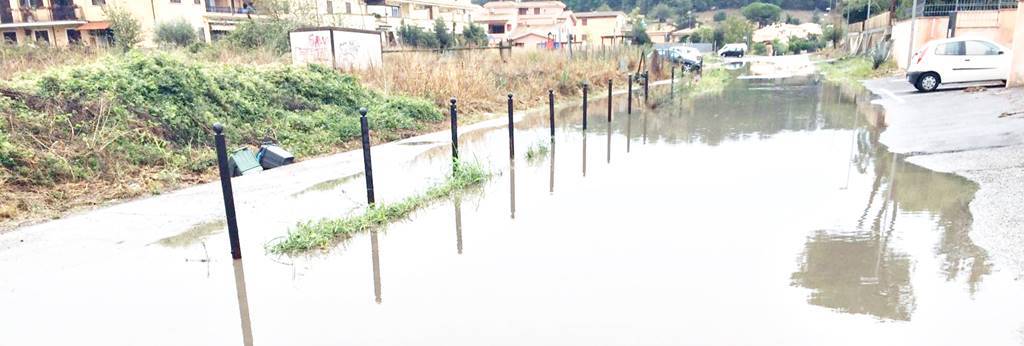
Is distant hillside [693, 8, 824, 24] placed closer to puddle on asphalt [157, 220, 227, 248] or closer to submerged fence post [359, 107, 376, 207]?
submerged fence post [359, 107, 376, 207]

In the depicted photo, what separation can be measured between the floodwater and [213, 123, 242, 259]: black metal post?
7.2 inches

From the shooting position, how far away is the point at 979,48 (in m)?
15.7

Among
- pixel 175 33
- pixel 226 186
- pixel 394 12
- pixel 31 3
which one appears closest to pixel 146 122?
pixel 226 186

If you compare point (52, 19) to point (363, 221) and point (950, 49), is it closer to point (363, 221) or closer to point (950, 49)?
point (363, 221)

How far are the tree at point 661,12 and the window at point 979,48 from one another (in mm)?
107593

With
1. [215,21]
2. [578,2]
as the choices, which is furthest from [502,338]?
[578,2]

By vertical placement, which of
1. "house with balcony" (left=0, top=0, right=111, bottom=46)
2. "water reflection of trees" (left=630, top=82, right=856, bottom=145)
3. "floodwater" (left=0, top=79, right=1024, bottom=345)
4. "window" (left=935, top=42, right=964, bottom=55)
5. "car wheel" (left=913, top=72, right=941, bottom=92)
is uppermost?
"house with balcony" (left=0, top=0, right=111, bottom=46)

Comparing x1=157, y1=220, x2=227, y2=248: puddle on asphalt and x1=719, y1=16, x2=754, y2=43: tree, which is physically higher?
x1=719, y1=16, x2=754, y2=43: tree

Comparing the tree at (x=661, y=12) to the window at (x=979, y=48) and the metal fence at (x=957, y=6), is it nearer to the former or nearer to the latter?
the metal fence at (x=957, y=6)

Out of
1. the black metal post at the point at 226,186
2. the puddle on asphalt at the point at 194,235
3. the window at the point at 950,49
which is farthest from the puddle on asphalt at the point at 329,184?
the window at the point at 950,49

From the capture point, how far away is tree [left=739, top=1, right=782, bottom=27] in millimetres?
114688

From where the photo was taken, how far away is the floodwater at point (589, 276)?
3.48m

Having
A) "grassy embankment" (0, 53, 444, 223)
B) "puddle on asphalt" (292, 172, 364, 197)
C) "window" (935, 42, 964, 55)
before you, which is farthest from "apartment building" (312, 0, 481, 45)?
"puddle on asphalt" (292, 172, 364, 197)

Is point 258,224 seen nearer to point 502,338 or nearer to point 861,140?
point 502,338
